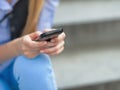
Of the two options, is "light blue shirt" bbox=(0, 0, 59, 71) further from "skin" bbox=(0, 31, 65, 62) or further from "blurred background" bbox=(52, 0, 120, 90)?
"blurred background" bbox=(52, 0, 120, 90)

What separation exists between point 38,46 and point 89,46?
878 mm

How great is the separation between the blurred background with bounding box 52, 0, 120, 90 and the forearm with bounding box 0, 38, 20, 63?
1.57ft

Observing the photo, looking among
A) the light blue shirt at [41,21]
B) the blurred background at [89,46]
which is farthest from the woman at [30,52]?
the blurred background at [89,46]

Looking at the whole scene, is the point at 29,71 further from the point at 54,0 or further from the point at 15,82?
the point at 54,0

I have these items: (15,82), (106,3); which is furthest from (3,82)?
(106,3)

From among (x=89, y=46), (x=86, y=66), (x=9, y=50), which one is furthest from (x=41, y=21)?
(x=89, y=46)

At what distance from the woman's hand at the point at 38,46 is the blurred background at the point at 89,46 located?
1.83 feet

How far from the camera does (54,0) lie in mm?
1152

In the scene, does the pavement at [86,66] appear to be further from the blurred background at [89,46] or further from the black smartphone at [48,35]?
the black smartphone at [48,35]

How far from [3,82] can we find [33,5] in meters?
0.26

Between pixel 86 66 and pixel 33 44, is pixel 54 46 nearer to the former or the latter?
pixel 33 44

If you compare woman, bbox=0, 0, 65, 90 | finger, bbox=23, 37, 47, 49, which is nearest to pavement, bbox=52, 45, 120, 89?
woman, bbox=0, 0, 65, 90

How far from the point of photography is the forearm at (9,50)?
1.10 meters

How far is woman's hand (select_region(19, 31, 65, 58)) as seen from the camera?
100cm
